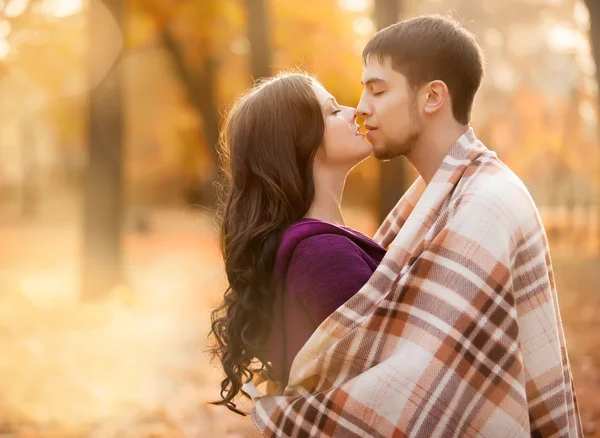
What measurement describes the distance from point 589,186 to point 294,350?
1123 inches

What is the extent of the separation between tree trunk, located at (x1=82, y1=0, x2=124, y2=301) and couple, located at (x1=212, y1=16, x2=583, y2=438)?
7.61 meters

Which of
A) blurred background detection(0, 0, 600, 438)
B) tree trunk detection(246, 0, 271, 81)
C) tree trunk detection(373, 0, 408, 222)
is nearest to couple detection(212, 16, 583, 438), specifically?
blurred background detection(0, 0, 600, 438)

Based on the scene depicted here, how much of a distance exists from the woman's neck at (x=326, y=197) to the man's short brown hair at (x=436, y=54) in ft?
1.50

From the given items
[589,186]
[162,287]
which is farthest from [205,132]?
[589,186]

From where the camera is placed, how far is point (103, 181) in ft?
34.0

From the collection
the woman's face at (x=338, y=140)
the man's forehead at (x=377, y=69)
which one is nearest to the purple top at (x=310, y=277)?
the woman's face at (x=338, y=140)

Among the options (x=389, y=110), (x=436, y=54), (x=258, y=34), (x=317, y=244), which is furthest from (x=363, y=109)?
(x=258, y=34)

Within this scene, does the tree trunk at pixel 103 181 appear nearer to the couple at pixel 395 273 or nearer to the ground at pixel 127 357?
the ground at pixel 127 357

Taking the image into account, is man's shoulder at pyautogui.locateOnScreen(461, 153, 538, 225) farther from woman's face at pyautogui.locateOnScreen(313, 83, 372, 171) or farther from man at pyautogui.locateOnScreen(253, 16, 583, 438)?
woman's face at pyautogui.locateOnScreen(313, 83, 372, 171)

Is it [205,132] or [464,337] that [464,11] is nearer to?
[205,132]

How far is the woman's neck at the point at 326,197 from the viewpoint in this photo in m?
2.84

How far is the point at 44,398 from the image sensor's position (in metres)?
6.06

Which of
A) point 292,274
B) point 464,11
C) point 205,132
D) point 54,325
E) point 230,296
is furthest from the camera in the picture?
point 464,11

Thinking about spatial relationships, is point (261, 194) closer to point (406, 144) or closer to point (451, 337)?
point (406, 144)
